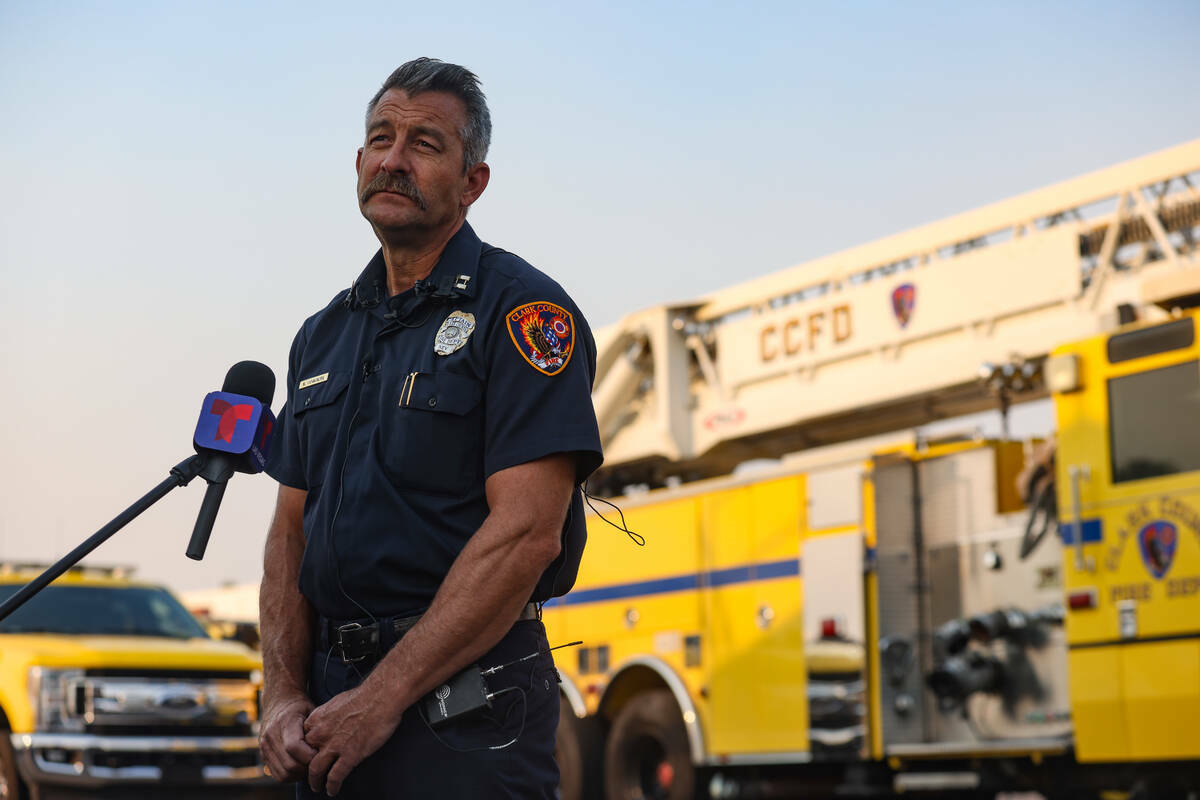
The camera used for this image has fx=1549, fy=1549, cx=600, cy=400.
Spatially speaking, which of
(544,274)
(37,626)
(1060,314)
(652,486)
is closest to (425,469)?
(544,274)

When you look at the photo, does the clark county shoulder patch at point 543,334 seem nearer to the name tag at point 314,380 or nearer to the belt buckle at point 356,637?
the name tag at point 314,380

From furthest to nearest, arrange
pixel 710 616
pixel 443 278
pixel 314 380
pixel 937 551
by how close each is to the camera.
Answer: pixel 710 616, pixel 937 551, pixel 314 380, pixel 443 278

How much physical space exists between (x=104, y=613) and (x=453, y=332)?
7349mm

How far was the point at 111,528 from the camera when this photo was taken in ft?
8.55

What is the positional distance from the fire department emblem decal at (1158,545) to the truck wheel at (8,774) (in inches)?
222

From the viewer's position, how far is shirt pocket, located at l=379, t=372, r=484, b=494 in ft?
8.48

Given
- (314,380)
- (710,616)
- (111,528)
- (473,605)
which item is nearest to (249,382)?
(314,380)

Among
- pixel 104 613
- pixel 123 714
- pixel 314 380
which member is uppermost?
pixel 314 380

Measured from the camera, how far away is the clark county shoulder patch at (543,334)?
258cm

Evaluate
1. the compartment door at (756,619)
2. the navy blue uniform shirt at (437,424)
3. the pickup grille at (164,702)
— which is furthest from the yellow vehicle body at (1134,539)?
the navy blue uniform shirt at (437,424)

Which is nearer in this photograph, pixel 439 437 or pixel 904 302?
pixel 439 437

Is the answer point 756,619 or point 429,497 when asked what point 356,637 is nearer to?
point 429,497

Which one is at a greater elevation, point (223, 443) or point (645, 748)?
point (223, 443)

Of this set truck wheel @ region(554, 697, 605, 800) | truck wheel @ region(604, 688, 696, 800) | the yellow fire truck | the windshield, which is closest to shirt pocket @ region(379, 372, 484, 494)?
the yellow fire truck
